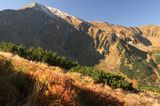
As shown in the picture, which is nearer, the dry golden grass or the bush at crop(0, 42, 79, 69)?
the dry golden grass

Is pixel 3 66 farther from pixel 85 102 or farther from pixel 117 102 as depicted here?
pixel 117 102

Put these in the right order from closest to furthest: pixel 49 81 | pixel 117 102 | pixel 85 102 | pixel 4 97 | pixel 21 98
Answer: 1. pixel 4 97
2. pixel 21 98
3. pixel 49 81
4. pixel 85 102
5. pixel 117 102

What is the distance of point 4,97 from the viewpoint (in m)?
8.26

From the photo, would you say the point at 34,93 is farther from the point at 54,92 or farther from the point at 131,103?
the point at 131,103

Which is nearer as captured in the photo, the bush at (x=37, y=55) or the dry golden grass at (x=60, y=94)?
the dry golden grass at (x=60, y=94)

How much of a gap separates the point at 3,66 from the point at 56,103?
211cm

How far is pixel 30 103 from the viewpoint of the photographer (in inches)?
333

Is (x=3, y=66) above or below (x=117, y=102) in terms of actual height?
above

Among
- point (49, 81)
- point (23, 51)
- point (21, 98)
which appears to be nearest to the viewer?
point (21, 98)

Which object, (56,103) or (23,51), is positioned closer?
(56,103)

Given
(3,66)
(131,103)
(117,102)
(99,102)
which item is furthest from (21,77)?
(131,103)

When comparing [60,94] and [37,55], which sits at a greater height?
[60,94]

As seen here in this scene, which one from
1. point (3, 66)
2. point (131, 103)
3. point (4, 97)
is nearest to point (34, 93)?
point (4, 97)

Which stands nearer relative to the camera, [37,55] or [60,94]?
[60,94]
